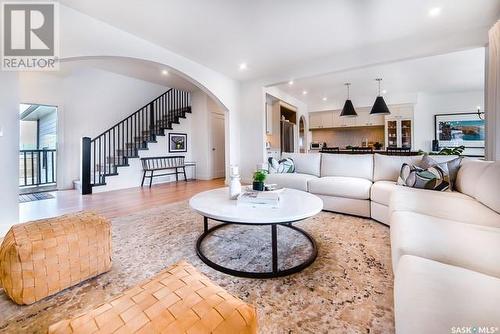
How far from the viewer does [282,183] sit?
3723 millimetres

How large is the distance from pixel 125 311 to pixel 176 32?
3.83 meters

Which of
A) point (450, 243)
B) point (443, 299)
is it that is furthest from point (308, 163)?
point (443, 299)

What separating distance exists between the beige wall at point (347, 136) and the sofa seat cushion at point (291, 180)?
6354mm

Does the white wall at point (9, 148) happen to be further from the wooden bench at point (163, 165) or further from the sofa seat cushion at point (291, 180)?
the sofa seat cushion at point (291, 180)

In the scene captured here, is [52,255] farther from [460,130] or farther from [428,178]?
[460,130]

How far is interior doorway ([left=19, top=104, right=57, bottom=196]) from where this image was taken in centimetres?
548

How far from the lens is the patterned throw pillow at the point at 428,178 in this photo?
259cm

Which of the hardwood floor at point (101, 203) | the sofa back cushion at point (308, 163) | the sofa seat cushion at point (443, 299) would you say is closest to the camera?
the sofa seat cushion at point (443, 299)

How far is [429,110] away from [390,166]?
19.6 ft

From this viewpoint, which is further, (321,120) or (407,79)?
(321,120)

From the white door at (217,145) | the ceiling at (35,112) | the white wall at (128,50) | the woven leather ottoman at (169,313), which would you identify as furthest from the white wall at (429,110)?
the ceiling at (35,112)

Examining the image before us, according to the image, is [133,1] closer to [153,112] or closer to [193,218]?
[193,218]

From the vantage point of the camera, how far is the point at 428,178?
2.64m

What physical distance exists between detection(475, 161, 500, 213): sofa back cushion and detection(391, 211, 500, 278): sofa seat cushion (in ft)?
2.14
